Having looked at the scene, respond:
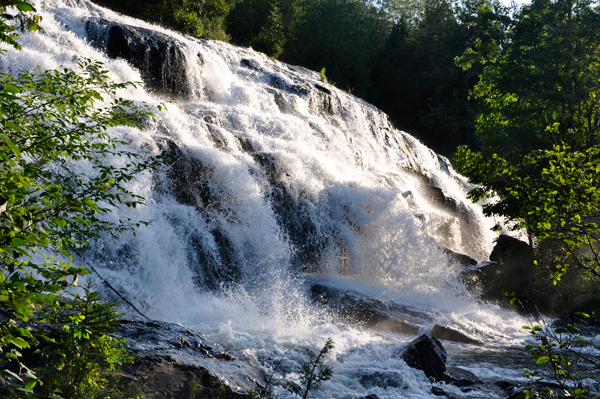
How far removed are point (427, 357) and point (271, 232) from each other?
5.18 m

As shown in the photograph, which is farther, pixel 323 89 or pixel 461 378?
pixel 323 89

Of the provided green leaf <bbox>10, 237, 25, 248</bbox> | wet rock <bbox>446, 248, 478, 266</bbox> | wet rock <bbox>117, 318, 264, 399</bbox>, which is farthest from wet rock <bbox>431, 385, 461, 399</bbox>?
wet rock <bbox>446, 248, 478, 266</bbox>

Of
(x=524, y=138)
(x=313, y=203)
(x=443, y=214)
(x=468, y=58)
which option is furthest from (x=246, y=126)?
(x=468, y=58)

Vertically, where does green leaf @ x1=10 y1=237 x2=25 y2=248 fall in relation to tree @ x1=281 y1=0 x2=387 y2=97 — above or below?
below

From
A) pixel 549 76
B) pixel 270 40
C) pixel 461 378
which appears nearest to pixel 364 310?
pixel 461 378

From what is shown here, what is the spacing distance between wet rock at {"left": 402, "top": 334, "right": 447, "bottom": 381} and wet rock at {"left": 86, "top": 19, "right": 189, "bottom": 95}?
11.8 meters

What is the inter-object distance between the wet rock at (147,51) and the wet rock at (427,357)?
11.8 metres

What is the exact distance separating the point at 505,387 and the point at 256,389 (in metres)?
4.25

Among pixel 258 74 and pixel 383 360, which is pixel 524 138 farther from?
pixel 383 360

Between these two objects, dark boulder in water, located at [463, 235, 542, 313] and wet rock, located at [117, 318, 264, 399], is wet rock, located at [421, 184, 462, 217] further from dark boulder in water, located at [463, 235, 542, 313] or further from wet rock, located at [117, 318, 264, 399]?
wet rock, located at [117, 318, 264, 399]

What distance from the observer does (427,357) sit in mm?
7309

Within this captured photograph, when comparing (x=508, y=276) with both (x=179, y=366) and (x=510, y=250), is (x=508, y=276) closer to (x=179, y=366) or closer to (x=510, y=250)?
(x=510, y=250)

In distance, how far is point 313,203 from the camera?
12.8 m

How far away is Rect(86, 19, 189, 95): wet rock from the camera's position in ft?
45.9
